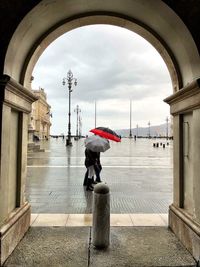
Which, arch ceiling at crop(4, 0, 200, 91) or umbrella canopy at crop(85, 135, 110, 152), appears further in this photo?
umbrella canopy at crop(85, 135, 110, 152)

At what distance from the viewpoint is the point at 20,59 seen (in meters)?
5.23

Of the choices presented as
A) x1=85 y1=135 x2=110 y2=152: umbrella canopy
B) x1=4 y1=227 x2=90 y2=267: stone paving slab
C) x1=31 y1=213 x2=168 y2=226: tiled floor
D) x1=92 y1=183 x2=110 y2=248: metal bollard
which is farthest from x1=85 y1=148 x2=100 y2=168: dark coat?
x1=92 y1=183 x2=110 y2=248: metal bollard

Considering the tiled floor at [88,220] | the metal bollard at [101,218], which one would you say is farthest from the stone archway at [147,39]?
the metal bollard at [101,218]

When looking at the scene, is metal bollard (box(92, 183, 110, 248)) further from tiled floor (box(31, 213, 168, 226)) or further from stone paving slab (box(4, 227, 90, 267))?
tiled floor (box(31, 213, 168, 226))

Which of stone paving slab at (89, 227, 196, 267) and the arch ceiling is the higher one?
the arch ceiling

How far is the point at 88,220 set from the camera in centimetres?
621

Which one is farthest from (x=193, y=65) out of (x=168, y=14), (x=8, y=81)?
(x=8, y=81)

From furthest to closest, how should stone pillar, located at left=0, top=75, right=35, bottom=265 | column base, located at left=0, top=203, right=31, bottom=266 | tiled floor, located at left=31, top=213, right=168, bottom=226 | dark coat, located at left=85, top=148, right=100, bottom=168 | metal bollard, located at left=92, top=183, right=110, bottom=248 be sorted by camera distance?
dark coat, located at left=85, top=148, right=100, bottom=168, tiled floor, located at left=31, top=213, right=168, bottom=226, metal bollard, located at left=92, top=183, right=110, bottom=248, stone pillar, located at left=0, top=75, right=35, bottom=265, column base, located at left=0, top=203, right=31, bottom=266

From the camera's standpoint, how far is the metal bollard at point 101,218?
15.3ft

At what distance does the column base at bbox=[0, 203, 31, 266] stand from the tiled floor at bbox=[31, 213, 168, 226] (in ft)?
2.18

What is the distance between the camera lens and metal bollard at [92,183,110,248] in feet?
15.3

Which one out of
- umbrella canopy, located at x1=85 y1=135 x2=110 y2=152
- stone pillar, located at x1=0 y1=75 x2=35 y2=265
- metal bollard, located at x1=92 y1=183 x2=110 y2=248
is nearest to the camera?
stone pillar, located at x1=0 y1=75 x2=35 y2=265

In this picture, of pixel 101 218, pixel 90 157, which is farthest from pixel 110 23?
pixel 90 157

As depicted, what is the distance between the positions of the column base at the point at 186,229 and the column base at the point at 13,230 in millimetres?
2779
